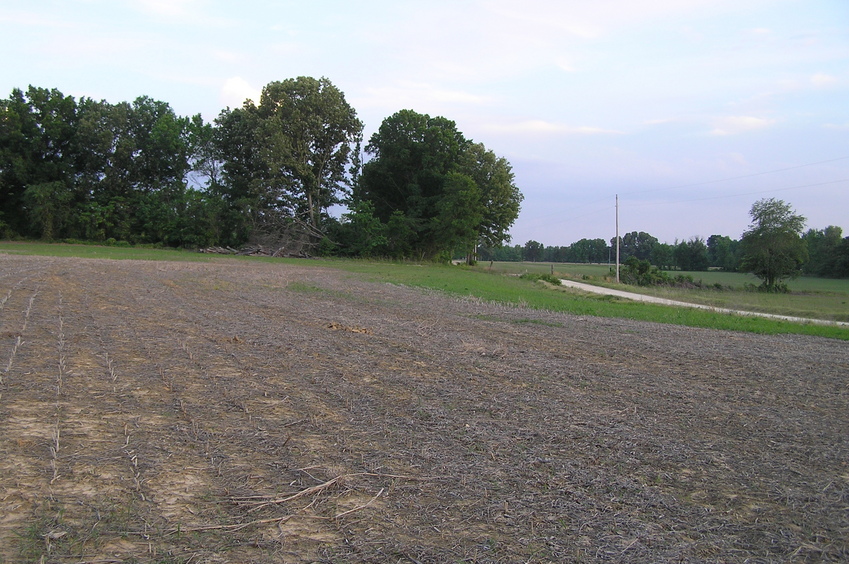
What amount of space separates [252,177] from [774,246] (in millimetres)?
53838

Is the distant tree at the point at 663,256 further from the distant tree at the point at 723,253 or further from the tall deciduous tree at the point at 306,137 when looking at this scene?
the tall deciduous tree at the point at 306,137

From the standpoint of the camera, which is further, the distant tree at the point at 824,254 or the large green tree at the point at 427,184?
the distant tree at the point at 824,254

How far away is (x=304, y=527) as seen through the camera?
333 centimetres

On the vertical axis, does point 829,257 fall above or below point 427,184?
below

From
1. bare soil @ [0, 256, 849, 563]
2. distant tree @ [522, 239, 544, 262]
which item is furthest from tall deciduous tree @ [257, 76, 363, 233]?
distant tree @ [522, 239, 544, 262]

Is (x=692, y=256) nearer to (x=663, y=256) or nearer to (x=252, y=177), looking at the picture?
(x=663, y=256)

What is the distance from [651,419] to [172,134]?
186ft

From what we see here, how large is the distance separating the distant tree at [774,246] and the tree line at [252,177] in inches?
1035

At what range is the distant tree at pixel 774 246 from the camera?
2233 inches

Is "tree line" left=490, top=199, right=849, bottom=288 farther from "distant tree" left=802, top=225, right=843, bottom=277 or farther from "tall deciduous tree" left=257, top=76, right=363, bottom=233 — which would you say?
"tall deciduous tree" left=257, top=76, right=363, bottom=233

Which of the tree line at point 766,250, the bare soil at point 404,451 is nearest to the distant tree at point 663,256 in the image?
the tree line at point 766,250

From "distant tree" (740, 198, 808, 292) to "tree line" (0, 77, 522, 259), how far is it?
26284 mm

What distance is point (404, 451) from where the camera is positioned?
4594 mm

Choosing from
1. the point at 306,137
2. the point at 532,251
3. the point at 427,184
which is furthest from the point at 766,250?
the point at 532,251
